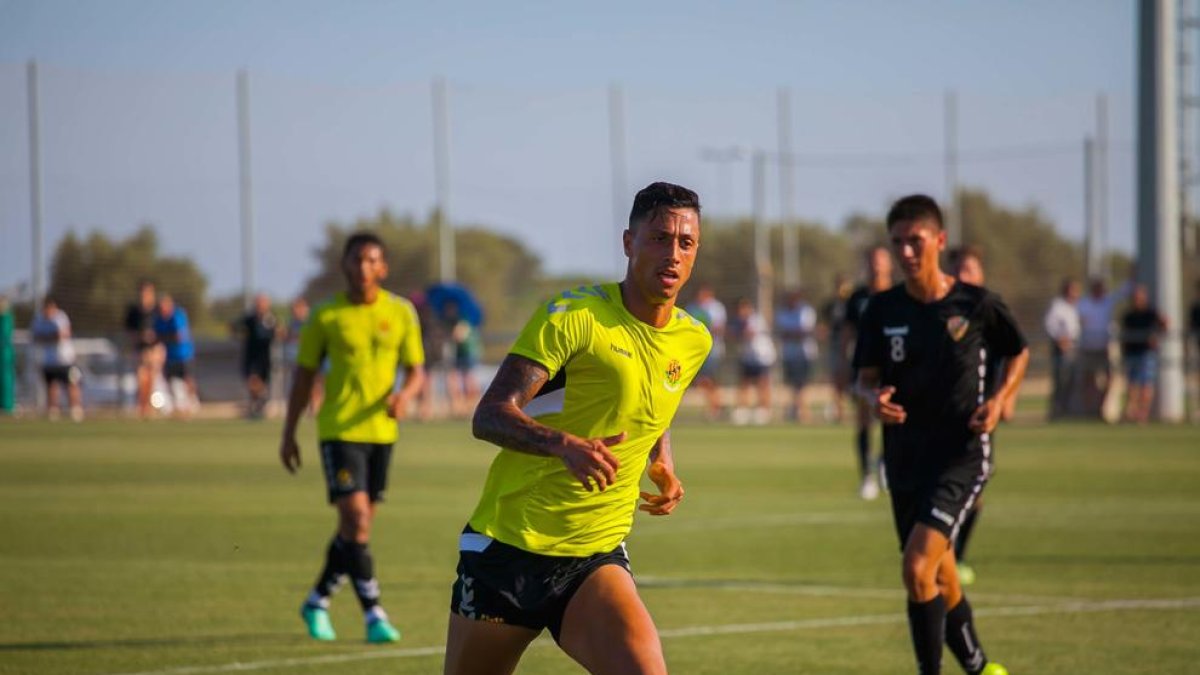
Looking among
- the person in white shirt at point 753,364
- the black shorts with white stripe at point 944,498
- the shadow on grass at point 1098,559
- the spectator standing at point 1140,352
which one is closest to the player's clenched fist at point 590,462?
the black shorts with white stripe at point 944,498

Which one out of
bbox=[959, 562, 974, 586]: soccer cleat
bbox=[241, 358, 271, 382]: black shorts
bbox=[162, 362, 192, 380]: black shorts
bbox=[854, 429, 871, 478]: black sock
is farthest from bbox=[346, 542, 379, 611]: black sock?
bbox=[241, 358, 271, 382]: black shorts

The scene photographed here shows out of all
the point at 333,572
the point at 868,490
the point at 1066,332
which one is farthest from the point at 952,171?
the point at 333,572

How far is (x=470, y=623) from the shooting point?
5.76 metres

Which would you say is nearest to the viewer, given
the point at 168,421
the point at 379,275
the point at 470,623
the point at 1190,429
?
the point at 470,623

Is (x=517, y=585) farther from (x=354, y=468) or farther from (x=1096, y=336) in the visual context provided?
(x=1096, y=336)

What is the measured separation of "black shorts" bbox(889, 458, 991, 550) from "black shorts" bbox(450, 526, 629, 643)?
2.79 metres

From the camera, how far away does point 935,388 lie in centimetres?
848

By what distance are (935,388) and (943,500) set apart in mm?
586

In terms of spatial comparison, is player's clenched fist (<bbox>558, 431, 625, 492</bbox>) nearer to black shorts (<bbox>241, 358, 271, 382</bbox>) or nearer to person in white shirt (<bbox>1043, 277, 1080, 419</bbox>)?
person in white shirt (<bbox>1043, 277, 1080, 419</bbox>)

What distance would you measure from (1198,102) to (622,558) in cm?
3145

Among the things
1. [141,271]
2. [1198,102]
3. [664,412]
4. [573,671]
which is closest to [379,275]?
[573,671]

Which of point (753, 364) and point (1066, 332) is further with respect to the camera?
point (753, 364)

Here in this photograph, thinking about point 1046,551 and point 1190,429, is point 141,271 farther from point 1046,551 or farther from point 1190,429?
point 1046,551

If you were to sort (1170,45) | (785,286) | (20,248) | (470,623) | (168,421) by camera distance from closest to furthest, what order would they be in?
(470,623), (1170,45), (168,421), (20,248), (785,286)
